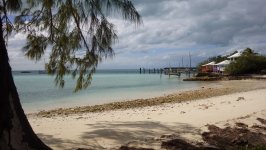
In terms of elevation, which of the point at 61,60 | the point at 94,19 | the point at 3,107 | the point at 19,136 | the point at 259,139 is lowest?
the point at 259,139

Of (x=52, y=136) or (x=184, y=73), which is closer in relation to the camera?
(x=52, y=136)

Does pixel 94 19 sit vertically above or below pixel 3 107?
above

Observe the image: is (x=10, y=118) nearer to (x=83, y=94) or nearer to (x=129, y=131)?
(x=129, y=131)

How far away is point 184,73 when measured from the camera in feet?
315

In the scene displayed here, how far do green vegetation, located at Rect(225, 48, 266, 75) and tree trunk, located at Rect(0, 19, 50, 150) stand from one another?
5855 centimetres

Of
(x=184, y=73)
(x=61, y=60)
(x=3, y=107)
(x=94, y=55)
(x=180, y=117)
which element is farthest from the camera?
(x=184, y=73)

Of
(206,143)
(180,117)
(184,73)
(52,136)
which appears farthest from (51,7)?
(184,73)

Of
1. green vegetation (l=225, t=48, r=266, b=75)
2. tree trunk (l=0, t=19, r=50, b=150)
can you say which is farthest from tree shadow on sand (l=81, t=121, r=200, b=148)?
green vegetation (l=225, t=48, r=266, b=75)

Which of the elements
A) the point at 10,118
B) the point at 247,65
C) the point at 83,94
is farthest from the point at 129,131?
the point at 247,65

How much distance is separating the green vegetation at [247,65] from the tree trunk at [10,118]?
58547 mm

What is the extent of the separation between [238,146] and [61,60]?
3958 mm

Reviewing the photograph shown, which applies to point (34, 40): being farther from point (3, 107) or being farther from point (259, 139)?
point (259, 139)

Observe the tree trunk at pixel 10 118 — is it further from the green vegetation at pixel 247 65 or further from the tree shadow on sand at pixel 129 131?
the green vegetation at pixel 247 65

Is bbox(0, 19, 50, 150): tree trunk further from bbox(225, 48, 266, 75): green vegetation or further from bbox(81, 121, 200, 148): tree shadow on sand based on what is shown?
bbox(225, 48, 266, 75): green vegetation
